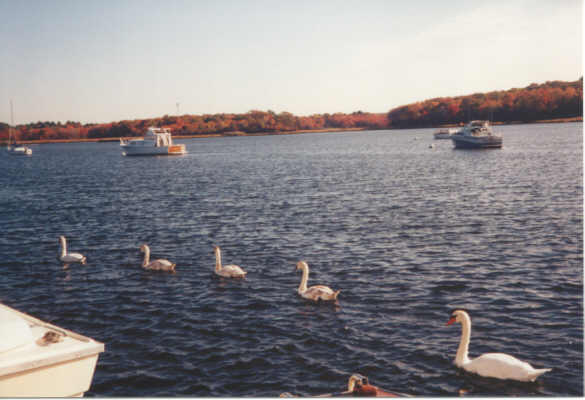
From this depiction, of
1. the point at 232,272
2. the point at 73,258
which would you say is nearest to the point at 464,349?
the point at 232,272

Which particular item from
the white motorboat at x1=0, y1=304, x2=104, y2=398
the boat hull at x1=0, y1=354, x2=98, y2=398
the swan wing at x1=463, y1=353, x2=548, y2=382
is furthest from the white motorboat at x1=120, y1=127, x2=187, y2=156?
the boat hull at x1=0, y1=354, x2=98, y2=398

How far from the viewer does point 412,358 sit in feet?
38.8

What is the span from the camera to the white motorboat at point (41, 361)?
22.0 ft

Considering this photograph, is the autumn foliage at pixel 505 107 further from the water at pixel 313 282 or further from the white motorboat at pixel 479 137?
the water at pixel 313 282

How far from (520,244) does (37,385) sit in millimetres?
19680

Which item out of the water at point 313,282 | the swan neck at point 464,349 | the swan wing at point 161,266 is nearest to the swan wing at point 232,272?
the water at point 313,282

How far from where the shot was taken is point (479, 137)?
80562mm

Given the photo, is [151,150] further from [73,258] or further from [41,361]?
[41,361]

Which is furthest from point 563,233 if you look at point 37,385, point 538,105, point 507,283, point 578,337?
point 538,105

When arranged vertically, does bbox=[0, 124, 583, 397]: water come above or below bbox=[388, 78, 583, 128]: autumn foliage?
below

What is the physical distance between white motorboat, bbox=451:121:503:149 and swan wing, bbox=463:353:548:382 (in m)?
74.3

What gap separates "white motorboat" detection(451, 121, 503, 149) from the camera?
7988cm

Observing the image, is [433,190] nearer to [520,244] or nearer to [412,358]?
[520,244]

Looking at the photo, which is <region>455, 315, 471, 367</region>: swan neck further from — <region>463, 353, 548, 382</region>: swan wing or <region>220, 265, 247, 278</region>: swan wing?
<region>220, 265, 247, 278</region>: swan wing
